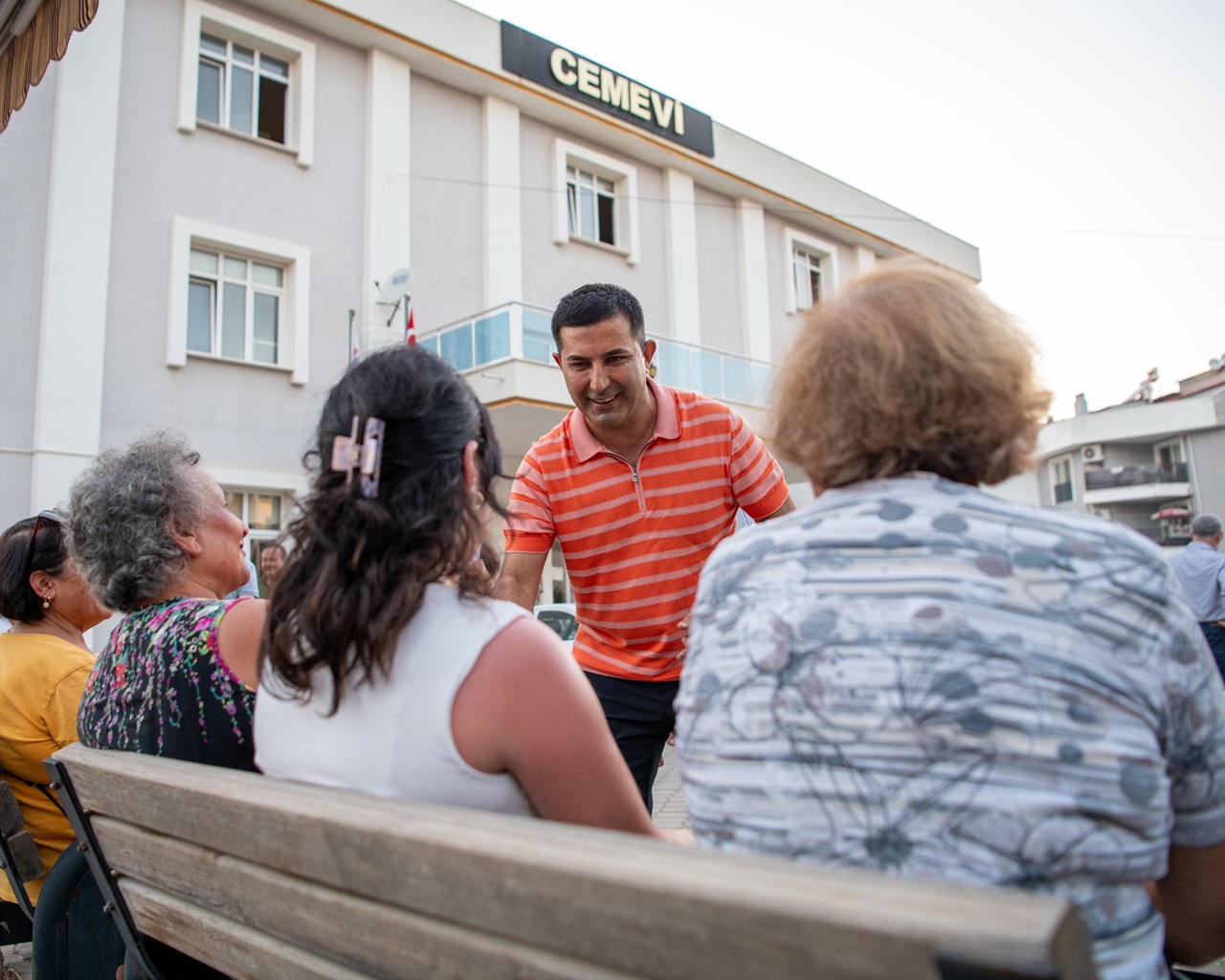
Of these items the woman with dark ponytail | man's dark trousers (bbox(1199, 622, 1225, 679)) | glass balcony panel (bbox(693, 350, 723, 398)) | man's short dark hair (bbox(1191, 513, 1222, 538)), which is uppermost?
glass balcony panel (bbox(693, 350, 723, 398))

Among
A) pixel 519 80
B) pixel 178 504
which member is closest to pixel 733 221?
pixel 519 80

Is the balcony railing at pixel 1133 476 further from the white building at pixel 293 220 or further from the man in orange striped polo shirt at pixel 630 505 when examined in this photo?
the man in orange striped polo shirt at pixel 630 505

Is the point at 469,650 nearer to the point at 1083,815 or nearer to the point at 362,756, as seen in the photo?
the point at 362,756

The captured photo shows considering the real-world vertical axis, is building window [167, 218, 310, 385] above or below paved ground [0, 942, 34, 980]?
above

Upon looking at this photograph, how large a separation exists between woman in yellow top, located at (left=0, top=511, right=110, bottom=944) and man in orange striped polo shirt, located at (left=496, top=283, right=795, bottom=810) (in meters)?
1.21

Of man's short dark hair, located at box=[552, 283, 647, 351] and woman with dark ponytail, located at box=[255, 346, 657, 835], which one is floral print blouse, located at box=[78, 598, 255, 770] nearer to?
woman with dark ponytail, located at box=[255, 346, 657, 835]

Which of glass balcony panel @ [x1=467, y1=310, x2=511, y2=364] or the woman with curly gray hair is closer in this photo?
the woman with curly gray hair

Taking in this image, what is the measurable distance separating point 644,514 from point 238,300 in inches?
447

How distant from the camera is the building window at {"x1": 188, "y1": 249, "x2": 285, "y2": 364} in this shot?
12.6 m

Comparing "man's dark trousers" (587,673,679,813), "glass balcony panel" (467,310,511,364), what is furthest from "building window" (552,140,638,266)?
"man's dark trousers" (587,673,679,813)

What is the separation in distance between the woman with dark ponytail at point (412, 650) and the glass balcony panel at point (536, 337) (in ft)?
36.3

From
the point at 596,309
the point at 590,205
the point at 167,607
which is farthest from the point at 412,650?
the point at 590,205

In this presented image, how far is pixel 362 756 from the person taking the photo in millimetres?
1410

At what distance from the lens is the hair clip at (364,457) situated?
1.49m
